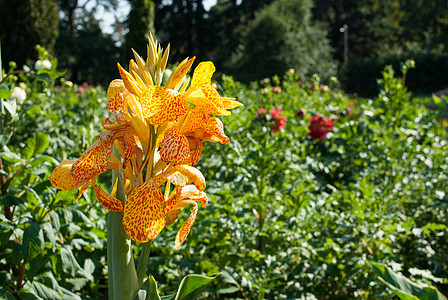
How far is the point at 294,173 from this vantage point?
2547 millimetres

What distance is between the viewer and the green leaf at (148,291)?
31.3 inches

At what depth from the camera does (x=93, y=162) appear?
77 centimetres

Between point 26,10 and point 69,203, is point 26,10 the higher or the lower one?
the lower one

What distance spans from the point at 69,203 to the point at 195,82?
907mm

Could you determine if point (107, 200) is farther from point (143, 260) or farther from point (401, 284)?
point (401, 284)

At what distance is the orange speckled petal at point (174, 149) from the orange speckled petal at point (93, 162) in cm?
11

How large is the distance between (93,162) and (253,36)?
2259 centimetres

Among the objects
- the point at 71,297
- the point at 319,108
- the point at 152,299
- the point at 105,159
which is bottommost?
the point at 319,108

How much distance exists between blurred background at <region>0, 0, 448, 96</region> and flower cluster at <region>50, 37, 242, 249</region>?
42.1ft

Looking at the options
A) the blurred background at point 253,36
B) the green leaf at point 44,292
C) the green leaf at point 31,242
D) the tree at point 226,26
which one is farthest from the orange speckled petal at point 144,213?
the tree at point 226,26

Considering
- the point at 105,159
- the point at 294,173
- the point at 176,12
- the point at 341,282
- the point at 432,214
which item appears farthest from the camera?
the point at 176,12

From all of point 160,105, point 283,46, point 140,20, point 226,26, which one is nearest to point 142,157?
point 160,105

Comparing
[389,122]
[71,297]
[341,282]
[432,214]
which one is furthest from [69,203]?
[389,122]

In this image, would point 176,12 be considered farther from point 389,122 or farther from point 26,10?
point 389,122
